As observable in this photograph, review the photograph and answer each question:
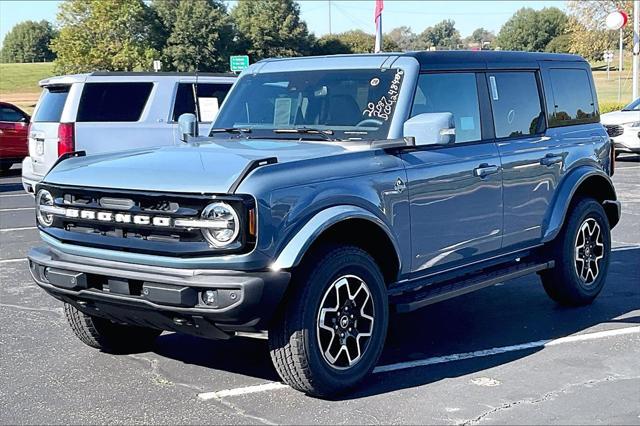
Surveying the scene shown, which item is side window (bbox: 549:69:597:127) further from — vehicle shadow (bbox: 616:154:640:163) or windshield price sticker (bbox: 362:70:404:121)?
vehicle shadow (bbox: 616:154:640:163)

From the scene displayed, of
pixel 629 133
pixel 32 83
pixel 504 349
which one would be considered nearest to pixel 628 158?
pixel 629 133

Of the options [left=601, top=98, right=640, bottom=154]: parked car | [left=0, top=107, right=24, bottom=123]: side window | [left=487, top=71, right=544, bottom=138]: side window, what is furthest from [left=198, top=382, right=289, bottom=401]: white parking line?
[left=0, top=107, right=24, bottom=123]: side window

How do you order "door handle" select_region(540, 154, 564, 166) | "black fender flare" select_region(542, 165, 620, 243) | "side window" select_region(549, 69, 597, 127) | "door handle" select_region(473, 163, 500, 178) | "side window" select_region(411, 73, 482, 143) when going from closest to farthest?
1. "side window" select_region(411, 73, 482, 143)
2. "door handle" select_region(473, 163, 500, 178)
3. "door handle" select_region(540, 154, 564, 166)
4. "black fender flare" select_region(542, 165, 620, 243)
5. "side window" select_region(549, 69, 597, 127)

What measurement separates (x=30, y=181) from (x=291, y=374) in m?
8.31

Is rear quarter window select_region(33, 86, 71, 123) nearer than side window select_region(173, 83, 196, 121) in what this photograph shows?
Yes

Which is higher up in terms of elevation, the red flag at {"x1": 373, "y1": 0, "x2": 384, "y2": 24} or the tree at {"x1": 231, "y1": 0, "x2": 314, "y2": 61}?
the tree at {"x1": 231, "y1": 0, "x2": 314, "y2": 61}

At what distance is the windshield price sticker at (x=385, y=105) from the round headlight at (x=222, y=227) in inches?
60.8

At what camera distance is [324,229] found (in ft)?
15.2

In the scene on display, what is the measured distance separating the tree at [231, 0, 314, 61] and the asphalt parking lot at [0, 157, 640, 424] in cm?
7696

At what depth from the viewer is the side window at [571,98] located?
23.1ft

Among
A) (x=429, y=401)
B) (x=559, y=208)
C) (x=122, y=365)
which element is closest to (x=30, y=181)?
(x=122, y=365)

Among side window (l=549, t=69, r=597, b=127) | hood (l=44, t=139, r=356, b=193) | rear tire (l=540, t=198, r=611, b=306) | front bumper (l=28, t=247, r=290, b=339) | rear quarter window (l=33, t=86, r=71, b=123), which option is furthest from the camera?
rear quarter window (l=33, t=86, r=71, b=123)

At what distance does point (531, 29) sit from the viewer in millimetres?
78125

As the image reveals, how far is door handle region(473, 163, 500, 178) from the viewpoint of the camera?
19.2 feet
